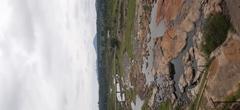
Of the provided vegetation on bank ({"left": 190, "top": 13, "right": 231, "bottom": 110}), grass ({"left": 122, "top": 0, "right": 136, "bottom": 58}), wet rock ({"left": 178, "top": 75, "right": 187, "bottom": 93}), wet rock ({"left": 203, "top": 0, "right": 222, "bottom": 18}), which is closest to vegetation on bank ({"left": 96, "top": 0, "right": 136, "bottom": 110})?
grass ({"left": 122, "top": 0, "right": 136, "bottom": 58})

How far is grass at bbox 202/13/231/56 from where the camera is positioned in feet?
104

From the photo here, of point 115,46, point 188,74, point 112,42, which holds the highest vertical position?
point 188,74

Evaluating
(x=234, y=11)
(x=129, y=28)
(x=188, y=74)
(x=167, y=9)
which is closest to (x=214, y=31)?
(x=234, y=11)

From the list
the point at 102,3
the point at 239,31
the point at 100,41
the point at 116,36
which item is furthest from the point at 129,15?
the point at 239,31

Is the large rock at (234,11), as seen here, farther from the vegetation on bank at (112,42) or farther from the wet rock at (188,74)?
the vegetation on bank at (112,42)

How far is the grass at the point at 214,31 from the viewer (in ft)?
104

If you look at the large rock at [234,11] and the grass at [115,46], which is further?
the grass at [115,46]

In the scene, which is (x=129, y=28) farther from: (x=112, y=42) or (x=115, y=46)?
(x=112, y=42)

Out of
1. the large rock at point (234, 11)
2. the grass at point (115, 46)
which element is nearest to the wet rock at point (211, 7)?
the large rock at point (234, 11)

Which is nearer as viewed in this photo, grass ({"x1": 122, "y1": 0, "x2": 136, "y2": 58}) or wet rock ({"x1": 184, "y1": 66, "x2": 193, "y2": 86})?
wet rock ({"x1": 184, "y1": 66, "x2": 193, "y2": 86})

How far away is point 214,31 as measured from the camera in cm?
3369

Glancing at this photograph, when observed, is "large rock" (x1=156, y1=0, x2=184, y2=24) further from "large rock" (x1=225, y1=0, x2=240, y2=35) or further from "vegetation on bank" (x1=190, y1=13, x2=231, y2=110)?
"large rock" (x1=225, y1=0, x2=240, y2=35)

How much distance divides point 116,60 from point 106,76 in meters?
12.0

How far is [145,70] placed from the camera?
5528 cm
